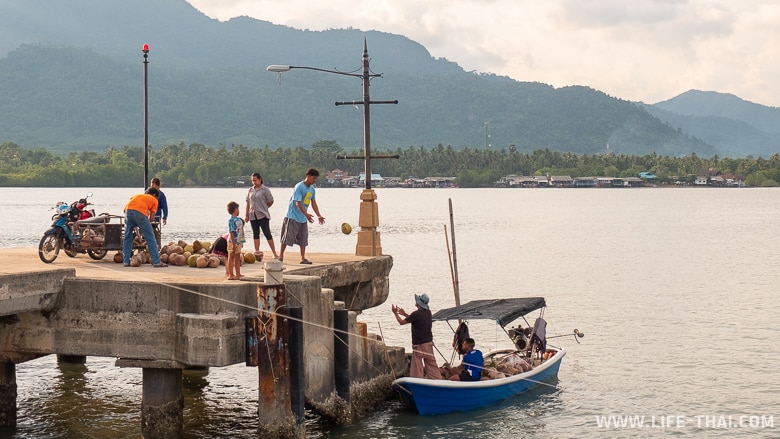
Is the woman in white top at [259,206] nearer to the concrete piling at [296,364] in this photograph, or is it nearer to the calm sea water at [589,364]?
the calm sea water at [589,364]

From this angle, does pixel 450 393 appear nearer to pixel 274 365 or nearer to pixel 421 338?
pixel 421 338

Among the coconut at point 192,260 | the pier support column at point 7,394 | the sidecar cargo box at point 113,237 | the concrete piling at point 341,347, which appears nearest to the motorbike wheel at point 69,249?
the sidecar cargo box at point 113,237

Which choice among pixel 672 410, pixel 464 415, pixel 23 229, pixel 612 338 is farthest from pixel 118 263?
pixel 23 229

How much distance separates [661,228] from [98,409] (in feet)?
300

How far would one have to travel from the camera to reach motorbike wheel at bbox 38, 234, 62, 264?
20781 millimetres

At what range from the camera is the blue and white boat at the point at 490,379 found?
67.1 feet

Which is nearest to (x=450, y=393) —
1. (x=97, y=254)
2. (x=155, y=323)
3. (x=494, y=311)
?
(x=494, y=311)

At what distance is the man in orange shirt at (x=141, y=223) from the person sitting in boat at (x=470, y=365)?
6342 millimetres

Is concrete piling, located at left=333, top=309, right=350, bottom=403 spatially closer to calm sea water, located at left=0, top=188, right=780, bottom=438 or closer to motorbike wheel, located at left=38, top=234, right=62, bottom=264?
calm sea water, located at left=0, top=188, right=780, bottom=438

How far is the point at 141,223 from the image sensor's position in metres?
20.4

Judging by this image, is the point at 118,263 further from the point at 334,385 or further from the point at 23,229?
the point at 23,229

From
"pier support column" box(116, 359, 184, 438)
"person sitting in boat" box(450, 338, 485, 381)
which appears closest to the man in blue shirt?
"person sitting in boat" box(450, 338, 485, 381)

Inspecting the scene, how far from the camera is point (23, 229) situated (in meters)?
92.2

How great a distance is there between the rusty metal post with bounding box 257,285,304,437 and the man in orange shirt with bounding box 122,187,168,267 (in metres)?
4.60
